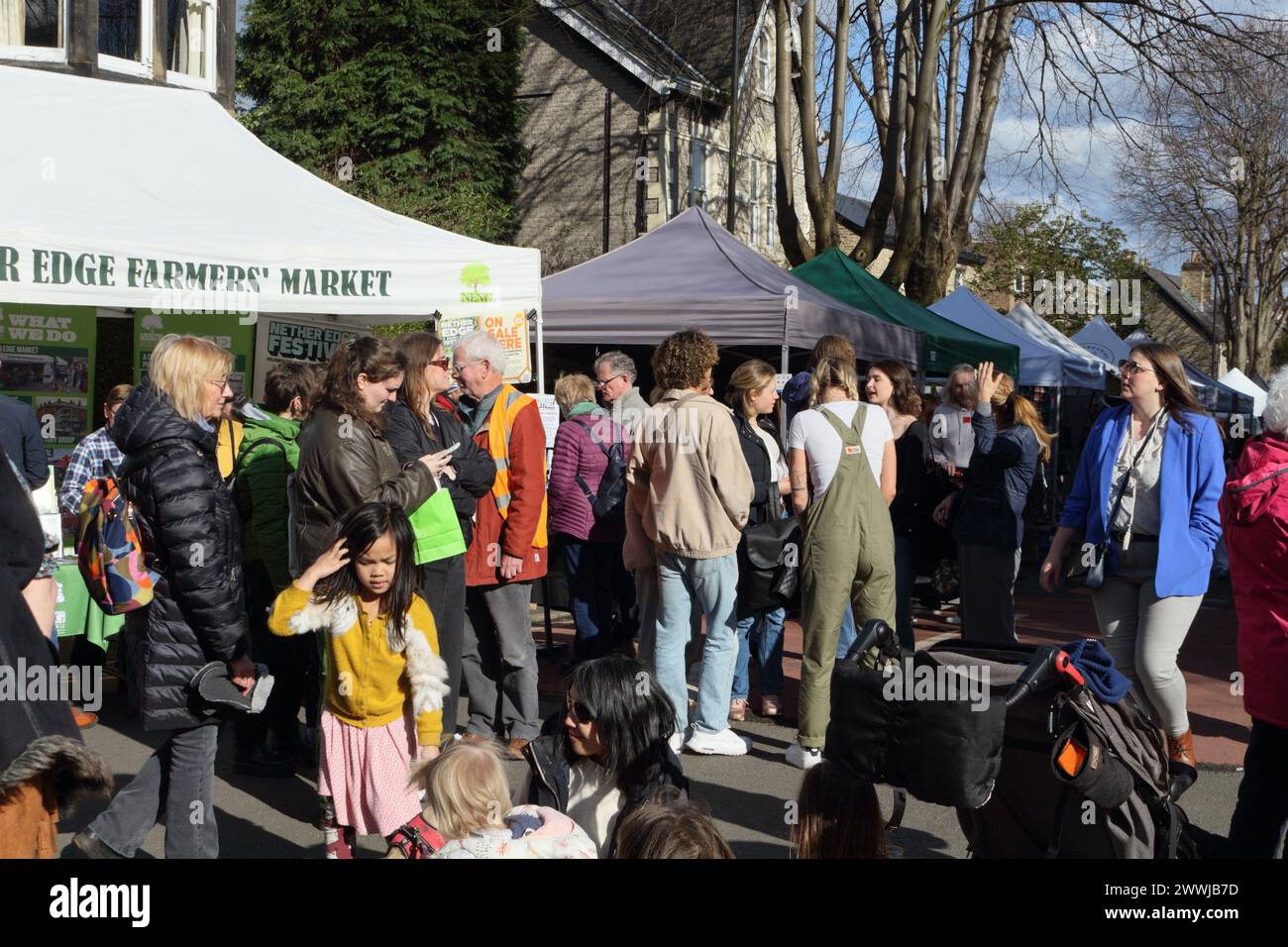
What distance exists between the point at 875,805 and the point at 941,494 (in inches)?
187

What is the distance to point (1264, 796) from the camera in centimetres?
387

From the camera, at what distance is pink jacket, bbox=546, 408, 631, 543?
7727mm

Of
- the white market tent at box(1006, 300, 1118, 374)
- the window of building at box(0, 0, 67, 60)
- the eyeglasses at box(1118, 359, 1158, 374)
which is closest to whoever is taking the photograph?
the eyeglasses at box(1118, 359, 1158, 374)

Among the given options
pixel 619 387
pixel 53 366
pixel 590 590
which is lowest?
pixel 590 590

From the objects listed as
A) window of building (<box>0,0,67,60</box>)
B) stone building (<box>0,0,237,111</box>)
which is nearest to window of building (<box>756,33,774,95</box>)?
stone building (<box>0,0,237,111</box>)

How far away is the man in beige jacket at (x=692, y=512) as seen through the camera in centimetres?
579

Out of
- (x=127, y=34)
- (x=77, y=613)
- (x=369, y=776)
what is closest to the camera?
(x=369, y=776)

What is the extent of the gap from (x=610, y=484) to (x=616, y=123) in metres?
20.6

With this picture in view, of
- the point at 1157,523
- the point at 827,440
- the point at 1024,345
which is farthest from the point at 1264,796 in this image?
the point at 1024,345

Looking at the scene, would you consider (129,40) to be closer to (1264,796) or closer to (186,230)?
(186,230)

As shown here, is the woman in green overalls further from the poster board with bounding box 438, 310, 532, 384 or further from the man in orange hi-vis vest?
the poster board with bounding box 438, 310, 532, 384

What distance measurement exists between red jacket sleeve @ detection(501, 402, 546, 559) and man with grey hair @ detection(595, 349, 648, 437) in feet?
4.15
